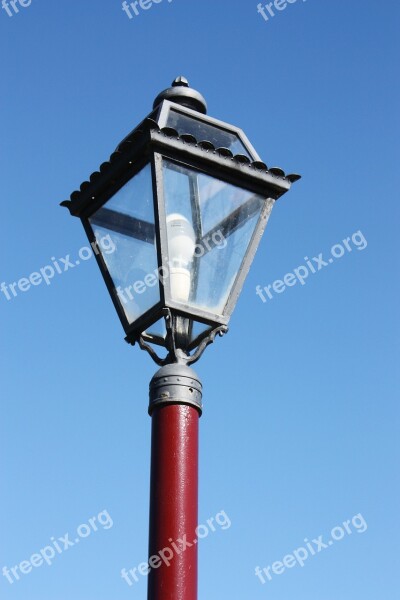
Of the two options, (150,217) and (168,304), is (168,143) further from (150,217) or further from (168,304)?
(168,304)

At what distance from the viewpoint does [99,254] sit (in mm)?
3854

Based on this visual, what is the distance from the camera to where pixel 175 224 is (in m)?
3.62

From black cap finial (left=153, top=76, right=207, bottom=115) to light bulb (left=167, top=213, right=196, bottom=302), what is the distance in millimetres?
810

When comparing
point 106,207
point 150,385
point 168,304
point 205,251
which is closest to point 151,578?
point 150,385

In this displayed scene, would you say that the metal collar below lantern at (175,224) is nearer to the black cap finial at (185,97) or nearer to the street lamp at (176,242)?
the street lamp at (176,242)

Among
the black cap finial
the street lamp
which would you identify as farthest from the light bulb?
the black cap finial

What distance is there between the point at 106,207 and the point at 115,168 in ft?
0.66

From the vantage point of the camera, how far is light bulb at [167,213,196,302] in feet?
11.4

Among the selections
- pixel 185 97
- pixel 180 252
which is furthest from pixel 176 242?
pixel 185 97

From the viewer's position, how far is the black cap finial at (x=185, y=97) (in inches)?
166

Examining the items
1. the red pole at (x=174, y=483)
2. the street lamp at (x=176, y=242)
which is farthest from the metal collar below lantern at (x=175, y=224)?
the red pole at (x=174, y=483)

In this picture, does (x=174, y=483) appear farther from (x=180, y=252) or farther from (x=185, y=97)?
(x=185, y=97)

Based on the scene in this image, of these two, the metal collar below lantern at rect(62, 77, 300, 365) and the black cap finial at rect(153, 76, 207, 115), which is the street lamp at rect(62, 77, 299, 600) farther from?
the black cap finial at rect(153, 76, 207, 115)

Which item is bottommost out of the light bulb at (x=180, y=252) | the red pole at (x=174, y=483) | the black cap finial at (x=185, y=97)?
the red pole at (x=174, y=483)
